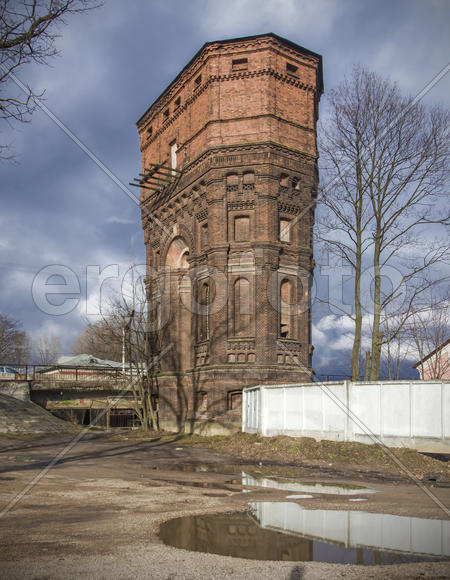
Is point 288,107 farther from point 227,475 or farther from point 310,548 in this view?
point 310,548

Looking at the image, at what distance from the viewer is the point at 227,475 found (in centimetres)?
1291

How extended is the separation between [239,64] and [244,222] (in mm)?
7712

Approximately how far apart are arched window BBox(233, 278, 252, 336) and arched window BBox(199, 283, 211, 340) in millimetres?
1880

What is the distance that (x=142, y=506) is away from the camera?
812 centimetres

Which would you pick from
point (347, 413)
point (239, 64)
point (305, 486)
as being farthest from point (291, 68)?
point (305, 486)

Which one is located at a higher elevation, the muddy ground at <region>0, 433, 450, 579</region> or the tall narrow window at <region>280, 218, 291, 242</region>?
the tall narrow window at <region>280, 218, 291, 242</region>

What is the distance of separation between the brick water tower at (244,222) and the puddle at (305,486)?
11880 mm

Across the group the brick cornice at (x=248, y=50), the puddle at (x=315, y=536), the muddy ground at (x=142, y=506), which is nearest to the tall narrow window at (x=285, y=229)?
the brick cornice at (x=248, y=50)

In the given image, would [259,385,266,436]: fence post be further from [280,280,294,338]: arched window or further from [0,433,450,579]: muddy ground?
[280,280,294,338]: arched window

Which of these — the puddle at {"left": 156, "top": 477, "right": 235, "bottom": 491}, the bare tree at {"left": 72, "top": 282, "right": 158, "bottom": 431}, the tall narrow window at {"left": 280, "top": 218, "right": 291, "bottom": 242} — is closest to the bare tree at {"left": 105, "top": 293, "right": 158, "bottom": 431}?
the bare tree at {"left": 72, "top": 282, "right": 158, "bottom": 431}

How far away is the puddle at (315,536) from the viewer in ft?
18.6

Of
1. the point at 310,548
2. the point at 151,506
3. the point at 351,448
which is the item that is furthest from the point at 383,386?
the point at 310,548

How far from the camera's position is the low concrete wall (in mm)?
32188

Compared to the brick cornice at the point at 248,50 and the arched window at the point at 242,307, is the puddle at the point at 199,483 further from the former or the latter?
the brick cornice at the point at 248,50
